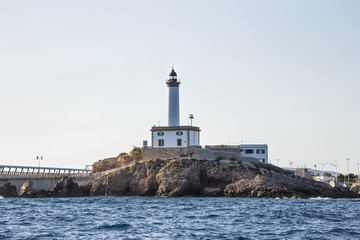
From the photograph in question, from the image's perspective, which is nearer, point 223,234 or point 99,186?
point 223,234

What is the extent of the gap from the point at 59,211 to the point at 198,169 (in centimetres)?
3218

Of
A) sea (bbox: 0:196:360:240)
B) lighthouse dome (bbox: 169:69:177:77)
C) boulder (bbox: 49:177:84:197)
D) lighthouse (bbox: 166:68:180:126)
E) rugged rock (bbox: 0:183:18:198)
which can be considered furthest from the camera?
lighthouse dome (bbox: 169:69:177:77)

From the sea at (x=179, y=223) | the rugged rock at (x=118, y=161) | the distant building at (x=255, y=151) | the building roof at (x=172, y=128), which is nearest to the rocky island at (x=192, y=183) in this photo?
the rugged rock at (x=118, y=161)

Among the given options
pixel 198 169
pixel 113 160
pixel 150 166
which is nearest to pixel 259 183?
pixel 198 169

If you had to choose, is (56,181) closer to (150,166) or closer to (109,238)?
(150,166)

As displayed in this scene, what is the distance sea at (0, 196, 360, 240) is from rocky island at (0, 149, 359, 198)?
21.1m

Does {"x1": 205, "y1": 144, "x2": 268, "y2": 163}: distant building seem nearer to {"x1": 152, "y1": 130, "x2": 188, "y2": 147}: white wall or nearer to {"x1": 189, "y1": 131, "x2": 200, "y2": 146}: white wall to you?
{"x1": 189, "y1": 131, "x2": 200, "y2": 146}: white wall

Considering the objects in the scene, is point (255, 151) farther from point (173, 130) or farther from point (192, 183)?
point (192, 183)

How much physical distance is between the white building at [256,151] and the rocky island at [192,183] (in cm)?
1366

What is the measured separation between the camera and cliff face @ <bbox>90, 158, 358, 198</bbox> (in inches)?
3115

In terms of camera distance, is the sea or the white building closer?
the sea

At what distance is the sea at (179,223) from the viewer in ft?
120

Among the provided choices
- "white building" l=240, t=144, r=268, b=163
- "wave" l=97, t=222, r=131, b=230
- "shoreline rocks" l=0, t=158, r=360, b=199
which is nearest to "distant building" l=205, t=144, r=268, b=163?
"white building" l=240, t=144, r=268, b=163

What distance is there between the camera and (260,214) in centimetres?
5003
